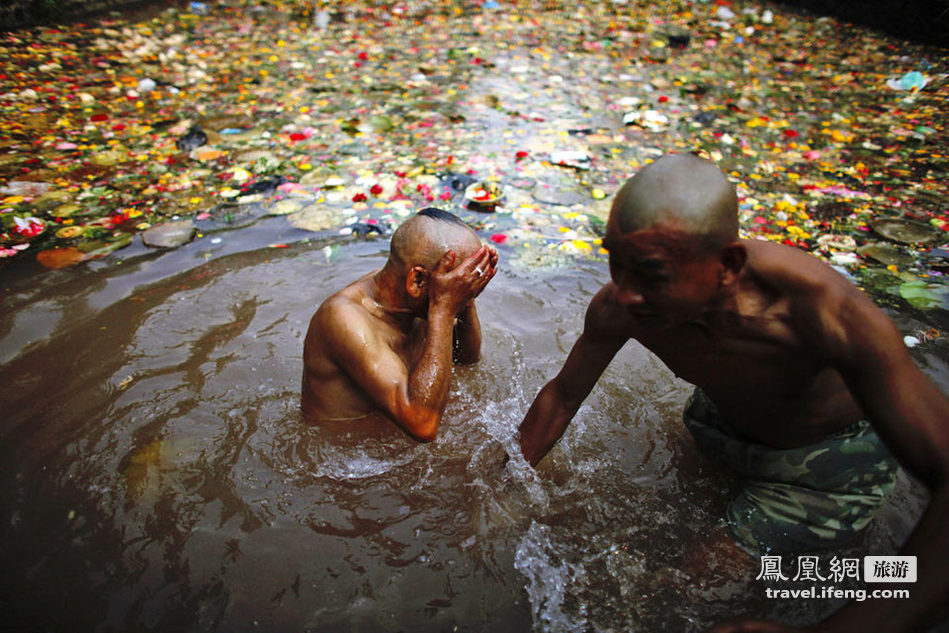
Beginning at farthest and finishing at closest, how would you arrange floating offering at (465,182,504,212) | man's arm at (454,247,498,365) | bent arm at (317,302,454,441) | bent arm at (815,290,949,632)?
floating offering at (465,182,504,212) → man's arm at (454,247,498,365) → bent arm at (317,302,454,441) → bent arm at (815,290,949,632)

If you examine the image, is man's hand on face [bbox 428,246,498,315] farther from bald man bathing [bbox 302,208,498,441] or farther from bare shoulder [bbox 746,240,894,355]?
bare shoulder [bbox 746,240,894,355]

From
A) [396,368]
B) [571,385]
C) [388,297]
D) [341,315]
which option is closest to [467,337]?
[388,297]

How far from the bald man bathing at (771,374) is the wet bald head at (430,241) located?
664mm

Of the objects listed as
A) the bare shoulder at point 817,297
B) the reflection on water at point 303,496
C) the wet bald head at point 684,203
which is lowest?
the reflection on water at point 303,496

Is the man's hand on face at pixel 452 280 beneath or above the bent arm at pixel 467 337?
above

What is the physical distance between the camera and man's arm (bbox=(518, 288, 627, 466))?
2.09 metres

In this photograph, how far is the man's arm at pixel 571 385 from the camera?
209 cm

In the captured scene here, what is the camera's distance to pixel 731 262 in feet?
5.41

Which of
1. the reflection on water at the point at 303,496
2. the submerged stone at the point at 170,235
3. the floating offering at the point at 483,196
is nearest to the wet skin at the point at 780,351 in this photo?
the reflection on water at the point at 303,496

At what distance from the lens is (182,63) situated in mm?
7430

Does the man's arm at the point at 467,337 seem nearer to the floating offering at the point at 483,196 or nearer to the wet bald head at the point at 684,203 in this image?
the wet bald head at the point at 684,203

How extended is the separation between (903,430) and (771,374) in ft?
1.49

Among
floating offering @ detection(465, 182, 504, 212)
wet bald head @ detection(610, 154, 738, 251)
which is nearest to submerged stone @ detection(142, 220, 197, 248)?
floating offering @ detection(465, 182, 504, 212)

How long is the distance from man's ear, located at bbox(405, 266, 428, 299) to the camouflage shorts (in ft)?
4.81
